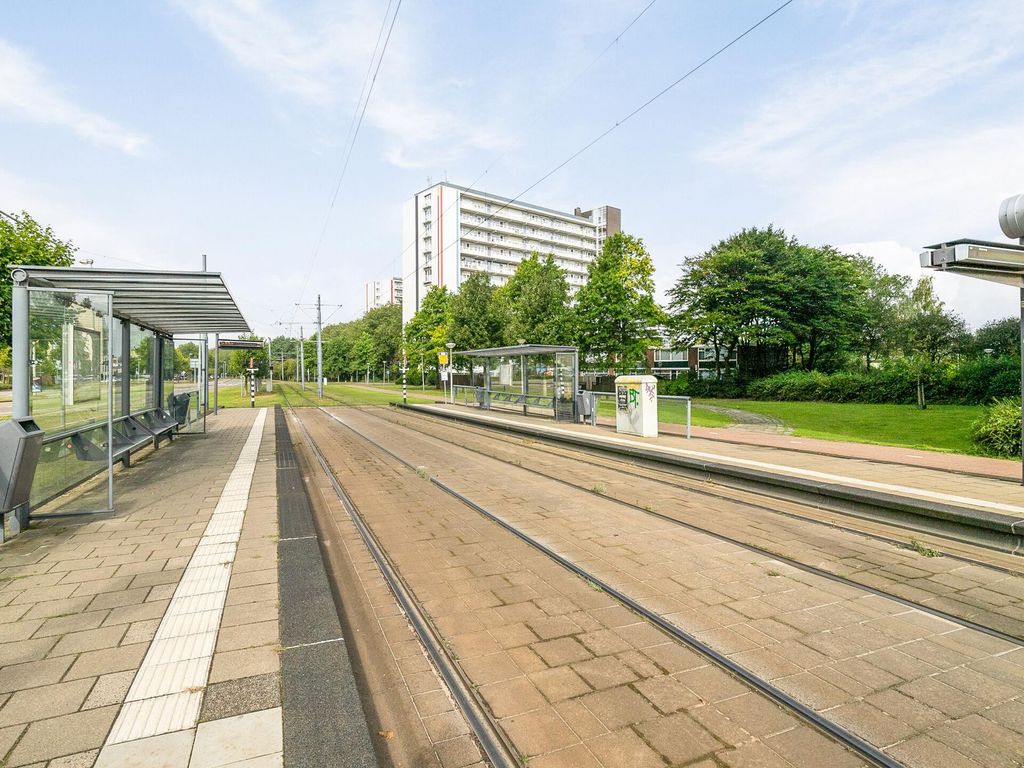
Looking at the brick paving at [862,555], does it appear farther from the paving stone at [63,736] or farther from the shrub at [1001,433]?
the shrub at [1001,433]

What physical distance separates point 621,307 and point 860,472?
27.9 metres

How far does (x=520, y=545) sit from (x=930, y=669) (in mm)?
3244

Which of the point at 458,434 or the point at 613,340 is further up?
the point at 613,340

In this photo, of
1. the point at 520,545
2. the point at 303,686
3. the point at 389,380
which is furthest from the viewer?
the point at 389,380

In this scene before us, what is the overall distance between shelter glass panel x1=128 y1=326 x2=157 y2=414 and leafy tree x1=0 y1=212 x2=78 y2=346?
107 inches

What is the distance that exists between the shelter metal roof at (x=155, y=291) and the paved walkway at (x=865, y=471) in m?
8.67

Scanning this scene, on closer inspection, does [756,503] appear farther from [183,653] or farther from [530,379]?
[530,379]

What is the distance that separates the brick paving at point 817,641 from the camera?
2609 millimetres

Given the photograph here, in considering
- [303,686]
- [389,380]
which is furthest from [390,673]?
[389,380]

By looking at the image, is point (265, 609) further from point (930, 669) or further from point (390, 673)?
point (930, 669)

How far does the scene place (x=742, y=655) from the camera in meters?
3.26

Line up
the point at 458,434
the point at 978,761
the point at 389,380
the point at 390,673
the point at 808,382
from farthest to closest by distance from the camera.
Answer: the point at 389,380 < the point at 808,382 < the point at 458,434 < the point at 390,673 < the point at 978,761

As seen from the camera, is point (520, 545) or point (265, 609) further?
point (520, 545)

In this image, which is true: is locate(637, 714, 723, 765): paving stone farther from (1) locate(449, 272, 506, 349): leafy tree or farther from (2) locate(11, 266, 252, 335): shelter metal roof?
(1) locate(449, 272, 506, 349): leafy tree
